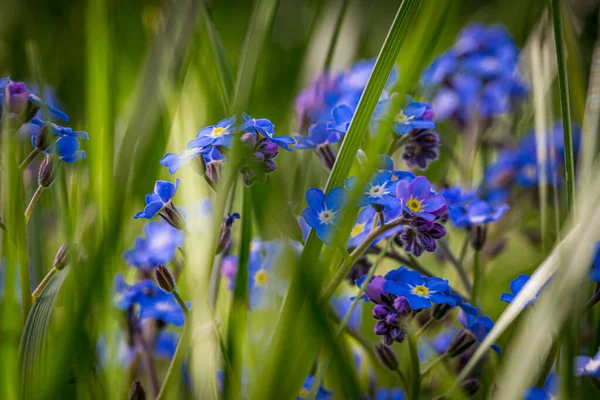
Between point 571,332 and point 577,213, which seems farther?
point 577,213

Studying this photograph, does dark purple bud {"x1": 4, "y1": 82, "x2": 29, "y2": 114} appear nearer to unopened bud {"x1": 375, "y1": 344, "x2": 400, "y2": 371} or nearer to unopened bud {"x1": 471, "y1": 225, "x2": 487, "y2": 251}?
unopened bud {"x1": 375, "y1": 344, "x2": 400, "y2": 371}

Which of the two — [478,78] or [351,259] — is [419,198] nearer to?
[351,259]

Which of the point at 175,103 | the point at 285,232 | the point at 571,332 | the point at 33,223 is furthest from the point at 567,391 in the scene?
the point at 33,223

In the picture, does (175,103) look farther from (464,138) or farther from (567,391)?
(464,138)

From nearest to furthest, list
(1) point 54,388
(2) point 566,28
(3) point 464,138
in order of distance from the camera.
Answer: (1) point 54,388 < (2) point 566,28 < (3) point 464,138

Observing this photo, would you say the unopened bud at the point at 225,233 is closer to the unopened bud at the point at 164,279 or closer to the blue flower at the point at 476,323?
the unopened bud at the point at 164,279

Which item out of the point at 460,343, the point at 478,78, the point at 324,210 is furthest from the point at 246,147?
the point at 478,78

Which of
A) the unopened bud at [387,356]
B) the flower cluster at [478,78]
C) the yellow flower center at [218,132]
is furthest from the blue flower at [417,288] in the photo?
the flower cluster at [478,78]

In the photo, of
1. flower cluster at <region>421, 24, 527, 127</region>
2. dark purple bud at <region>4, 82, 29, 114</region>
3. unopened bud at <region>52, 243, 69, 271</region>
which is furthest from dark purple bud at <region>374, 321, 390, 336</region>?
flower cluster at <region>421, 24, 527, 127</region>
